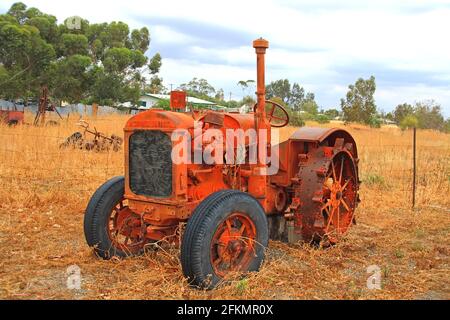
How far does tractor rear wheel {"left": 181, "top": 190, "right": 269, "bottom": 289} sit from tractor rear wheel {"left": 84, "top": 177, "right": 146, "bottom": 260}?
93cm

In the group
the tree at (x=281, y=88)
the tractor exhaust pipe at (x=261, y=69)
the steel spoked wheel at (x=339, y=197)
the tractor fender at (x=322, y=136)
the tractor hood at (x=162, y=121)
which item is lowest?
the steel spoked wheel at (x=339, y=197)

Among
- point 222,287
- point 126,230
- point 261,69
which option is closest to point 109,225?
point 126,230

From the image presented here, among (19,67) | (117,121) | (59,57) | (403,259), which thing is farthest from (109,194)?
(59,57)

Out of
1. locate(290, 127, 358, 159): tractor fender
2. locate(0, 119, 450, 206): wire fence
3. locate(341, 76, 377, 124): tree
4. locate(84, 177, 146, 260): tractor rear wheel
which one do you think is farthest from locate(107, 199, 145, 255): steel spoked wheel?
locate(341, 76, 377, 124): tree

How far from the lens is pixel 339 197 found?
528 cm

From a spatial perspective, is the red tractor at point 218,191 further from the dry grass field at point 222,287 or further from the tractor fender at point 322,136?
the dry grass field at point 222,287

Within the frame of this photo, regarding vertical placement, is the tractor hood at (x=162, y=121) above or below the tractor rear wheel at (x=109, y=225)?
above

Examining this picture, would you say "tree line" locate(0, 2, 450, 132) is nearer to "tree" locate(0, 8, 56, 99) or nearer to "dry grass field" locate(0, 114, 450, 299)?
"tree" locate(0, 8, 56, 99)

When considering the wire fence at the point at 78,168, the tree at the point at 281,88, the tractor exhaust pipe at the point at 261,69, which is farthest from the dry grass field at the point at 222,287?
the tree at the point at 281,88

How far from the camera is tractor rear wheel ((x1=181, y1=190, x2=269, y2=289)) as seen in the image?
3682mm

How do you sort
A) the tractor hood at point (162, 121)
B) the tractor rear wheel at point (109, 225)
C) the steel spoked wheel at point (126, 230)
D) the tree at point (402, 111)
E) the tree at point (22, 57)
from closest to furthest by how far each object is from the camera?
the tractor hood at point (162, 121) → the tractor rear wheel at point (109, 225) → the steel spoked wheel at point (126, 230) → the tree at point (22, 57) → the tree at point (402, 111)

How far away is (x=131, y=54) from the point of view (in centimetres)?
2933

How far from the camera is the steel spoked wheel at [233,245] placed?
3.93m

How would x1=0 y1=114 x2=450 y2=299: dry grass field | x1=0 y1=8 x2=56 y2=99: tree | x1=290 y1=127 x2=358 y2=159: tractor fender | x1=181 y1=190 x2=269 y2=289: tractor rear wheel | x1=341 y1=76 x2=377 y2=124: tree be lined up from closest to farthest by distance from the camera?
1. x1=181 y1=190 x2=269 y2=289: tractor rear wheel
2. x1=0 y1=114 x2=450 y2=299: dry grass field
3. x1=290 y1=127 x2=358 y2=159: tractor fender
4. x1=0 y1=8 x2=56 y2=99: tree
5. x1=341 y1=76 x2=377 y2=124: tree
